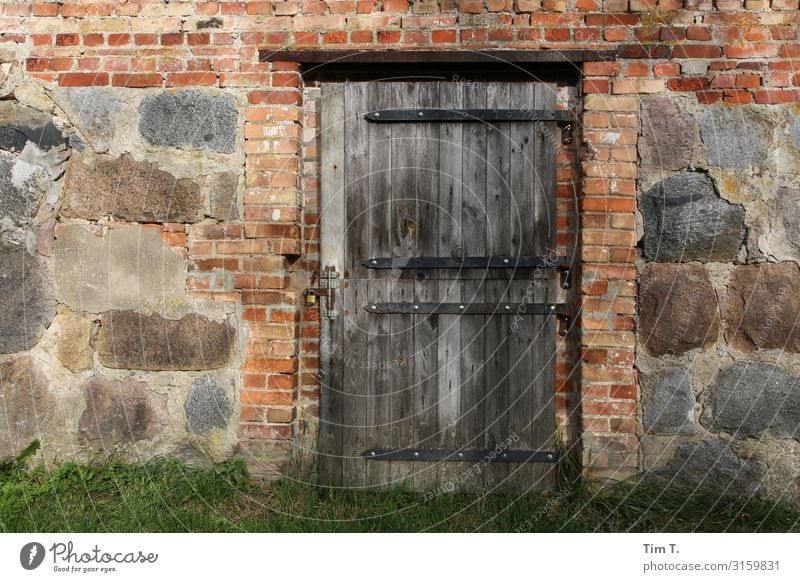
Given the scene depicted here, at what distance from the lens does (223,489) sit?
128 inches

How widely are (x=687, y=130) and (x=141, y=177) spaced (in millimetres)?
2442

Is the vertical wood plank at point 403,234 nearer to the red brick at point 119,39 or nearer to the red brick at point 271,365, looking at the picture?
the red brick at point 271,365

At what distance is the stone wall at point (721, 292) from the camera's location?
3.23 metres

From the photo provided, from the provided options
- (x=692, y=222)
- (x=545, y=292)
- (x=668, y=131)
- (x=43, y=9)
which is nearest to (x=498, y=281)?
(x=545, y=292)

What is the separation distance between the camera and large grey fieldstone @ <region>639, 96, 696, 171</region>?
3.25 metres

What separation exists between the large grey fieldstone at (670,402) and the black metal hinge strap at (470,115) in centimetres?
123

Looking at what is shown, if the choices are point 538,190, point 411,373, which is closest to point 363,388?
point 411,373

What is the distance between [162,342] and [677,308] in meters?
2.31

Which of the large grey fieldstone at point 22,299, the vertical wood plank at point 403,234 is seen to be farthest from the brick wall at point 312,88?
the large grey fieldstone at point 22,299

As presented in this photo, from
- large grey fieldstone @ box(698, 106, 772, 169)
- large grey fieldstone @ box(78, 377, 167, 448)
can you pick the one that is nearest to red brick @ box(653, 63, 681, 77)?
large grey fieldstone @ box(698, 106, 772, 169)

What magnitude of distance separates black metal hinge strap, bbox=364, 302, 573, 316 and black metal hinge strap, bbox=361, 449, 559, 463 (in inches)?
25.4

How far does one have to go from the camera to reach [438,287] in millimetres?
3410

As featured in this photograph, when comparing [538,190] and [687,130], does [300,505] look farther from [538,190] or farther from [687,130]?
[687,130]

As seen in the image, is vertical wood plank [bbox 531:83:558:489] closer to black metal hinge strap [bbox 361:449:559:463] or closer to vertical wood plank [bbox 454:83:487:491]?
black metal hinge strap [bbox 361:449:559:463]
